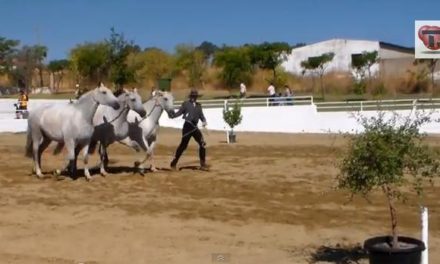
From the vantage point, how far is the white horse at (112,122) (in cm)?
1437

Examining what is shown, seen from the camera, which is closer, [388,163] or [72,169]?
[388,163]

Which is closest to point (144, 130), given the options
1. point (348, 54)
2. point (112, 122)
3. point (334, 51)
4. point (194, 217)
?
point (112, 122)

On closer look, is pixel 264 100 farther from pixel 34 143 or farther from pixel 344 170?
pixel 344 170

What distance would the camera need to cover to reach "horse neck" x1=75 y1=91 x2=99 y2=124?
13828mm

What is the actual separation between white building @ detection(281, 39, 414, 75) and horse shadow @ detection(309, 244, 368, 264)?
54.2 m

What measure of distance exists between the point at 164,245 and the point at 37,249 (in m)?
1.44

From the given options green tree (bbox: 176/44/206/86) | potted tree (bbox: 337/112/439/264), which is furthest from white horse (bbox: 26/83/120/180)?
green tree (bbox: 176/44/206/86)

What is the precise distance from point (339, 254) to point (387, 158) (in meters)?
1.58

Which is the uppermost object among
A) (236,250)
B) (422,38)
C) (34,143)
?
(422,38)

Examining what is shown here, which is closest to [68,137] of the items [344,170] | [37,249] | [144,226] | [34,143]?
[34,143]

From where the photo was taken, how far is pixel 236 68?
196ft

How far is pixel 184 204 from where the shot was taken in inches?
445

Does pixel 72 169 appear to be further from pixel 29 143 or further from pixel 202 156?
pixel 202 156

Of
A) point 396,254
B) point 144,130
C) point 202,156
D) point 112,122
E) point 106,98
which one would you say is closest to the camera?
point 396,254
